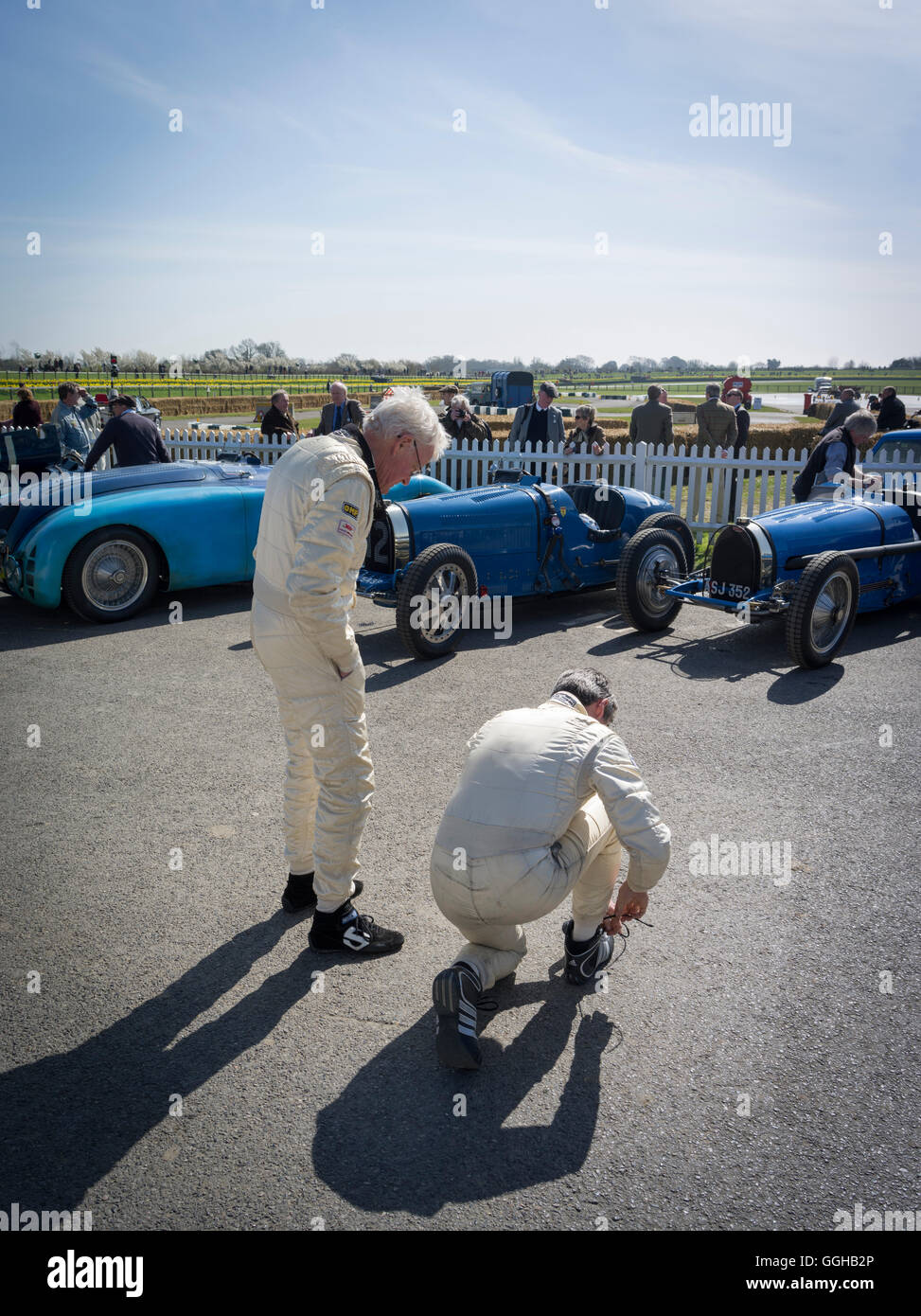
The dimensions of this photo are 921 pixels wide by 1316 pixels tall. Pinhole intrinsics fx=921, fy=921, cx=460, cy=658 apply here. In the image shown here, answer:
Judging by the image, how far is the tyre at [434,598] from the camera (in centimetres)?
707

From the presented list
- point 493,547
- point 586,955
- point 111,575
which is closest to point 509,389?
point 493,547

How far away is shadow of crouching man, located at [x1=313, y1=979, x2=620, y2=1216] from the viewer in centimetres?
247

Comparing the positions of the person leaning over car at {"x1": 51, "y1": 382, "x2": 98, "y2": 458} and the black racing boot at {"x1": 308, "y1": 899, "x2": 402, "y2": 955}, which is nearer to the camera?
the black racing boot at {"x1": 308, "y1": 899, "x2": 402, "y2": 955}

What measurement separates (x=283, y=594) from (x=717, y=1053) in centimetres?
214

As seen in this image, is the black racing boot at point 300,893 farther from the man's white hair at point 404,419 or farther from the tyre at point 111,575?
the tyre at point 111,575

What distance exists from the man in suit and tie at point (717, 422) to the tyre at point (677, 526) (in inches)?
208

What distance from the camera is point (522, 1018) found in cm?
318

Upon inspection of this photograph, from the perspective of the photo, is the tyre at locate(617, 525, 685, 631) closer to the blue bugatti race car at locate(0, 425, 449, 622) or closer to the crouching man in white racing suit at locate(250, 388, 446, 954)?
the blue bugatti race car at locate(0, 425, 449, 622)

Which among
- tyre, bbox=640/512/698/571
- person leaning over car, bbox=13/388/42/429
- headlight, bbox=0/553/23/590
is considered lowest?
headlight, bbox=0/553/23/590

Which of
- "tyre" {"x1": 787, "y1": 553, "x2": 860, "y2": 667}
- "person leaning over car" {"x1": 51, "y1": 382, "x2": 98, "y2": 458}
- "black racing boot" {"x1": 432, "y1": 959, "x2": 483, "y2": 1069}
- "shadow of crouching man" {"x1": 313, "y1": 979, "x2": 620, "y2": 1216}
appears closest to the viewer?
"shadow of crouching man" {"x1": 313, "y1": 979, "x2": 620, "y2": 1216}

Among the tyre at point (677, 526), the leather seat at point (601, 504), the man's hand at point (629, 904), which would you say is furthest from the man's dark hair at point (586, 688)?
the leather seat at point (601, 504)

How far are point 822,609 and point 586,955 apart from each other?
15.4 feet

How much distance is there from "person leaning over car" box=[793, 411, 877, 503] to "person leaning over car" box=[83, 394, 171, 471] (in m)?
6.78

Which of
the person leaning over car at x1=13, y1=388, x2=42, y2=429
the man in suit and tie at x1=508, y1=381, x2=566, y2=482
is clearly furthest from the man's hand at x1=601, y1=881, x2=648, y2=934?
the person leaning over car at x1=13, y1=388, x2=42, y2=429
